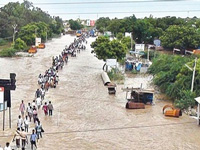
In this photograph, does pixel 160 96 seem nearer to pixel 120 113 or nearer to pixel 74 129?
pixel 120 113

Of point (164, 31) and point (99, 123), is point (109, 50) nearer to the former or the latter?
point (99, 123)

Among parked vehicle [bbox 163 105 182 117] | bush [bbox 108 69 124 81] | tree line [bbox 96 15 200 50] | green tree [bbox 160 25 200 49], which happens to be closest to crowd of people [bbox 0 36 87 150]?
bush [bbox 108 69 124 81]

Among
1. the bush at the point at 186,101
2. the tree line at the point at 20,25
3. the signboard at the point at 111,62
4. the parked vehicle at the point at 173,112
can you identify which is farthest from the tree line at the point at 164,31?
the parked vehicle at the point at 173,112

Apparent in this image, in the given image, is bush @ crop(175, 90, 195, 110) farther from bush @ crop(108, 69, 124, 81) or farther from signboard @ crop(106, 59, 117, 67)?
signboard @ crop(106, 59, 117, 67)

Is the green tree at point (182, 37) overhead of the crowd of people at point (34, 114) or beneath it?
overhead

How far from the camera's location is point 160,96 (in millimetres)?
27938

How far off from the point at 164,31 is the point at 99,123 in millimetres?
46474

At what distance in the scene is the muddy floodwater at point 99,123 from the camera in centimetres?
1752

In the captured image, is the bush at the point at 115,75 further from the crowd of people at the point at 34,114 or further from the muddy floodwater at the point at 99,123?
the crowd of people at the point at 34,114

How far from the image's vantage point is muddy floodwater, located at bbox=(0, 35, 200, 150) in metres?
17.5

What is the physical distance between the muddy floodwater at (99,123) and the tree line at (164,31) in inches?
825

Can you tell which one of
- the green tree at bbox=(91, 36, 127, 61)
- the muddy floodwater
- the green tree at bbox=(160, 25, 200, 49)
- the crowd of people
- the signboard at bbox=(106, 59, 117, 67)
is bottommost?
the muddy floodwater

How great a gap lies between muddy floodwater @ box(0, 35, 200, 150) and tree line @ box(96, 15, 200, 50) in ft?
68.7

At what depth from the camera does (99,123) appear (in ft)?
68.3
